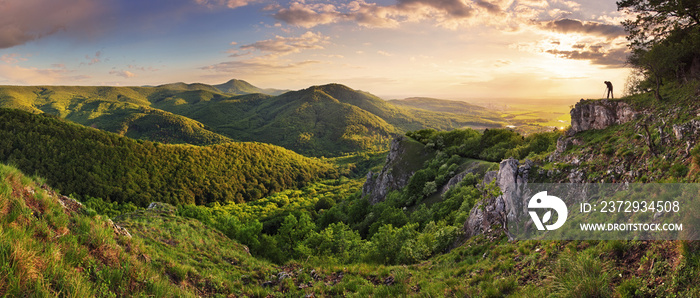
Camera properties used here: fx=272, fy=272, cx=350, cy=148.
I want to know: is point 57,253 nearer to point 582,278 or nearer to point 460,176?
point 582,278

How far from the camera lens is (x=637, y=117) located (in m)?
17.2

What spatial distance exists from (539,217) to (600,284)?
25.5 feet

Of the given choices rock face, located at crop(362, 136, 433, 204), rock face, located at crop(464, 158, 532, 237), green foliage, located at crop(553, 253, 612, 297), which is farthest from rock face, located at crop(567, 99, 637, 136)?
rock face, located at crop(362, 136, 433, 204)

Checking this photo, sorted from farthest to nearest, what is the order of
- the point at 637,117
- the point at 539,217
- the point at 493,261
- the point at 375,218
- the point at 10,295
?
the point at 375,218
the point at 637,117
the point at 539,217
the point at 493,261
the point at 10,295

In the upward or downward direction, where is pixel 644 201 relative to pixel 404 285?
upward

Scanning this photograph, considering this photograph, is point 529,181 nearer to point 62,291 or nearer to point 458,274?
point 458,274

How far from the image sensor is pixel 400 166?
59.3m

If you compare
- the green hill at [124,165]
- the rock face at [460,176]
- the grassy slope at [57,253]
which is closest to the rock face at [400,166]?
the rock face at [460,176]

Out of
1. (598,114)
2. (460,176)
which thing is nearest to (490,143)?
(460,176)

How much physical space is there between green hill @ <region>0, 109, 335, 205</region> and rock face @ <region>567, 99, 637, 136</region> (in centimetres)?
12471

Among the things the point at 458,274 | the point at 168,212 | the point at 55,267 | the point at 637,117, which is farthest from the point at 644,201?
the point at 168,212

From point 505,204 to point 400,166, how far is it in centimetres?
4265

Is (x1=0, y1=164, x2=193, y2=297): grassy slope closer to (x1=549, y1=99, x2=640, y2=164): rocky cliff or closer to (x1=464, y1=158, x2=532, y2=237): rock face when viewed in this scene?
(x1=464, y1=158, x2=532, y2=237): rock face

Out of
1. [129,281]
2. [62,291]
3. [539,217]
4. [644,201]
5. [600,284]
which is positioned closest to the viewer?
[62,291]
